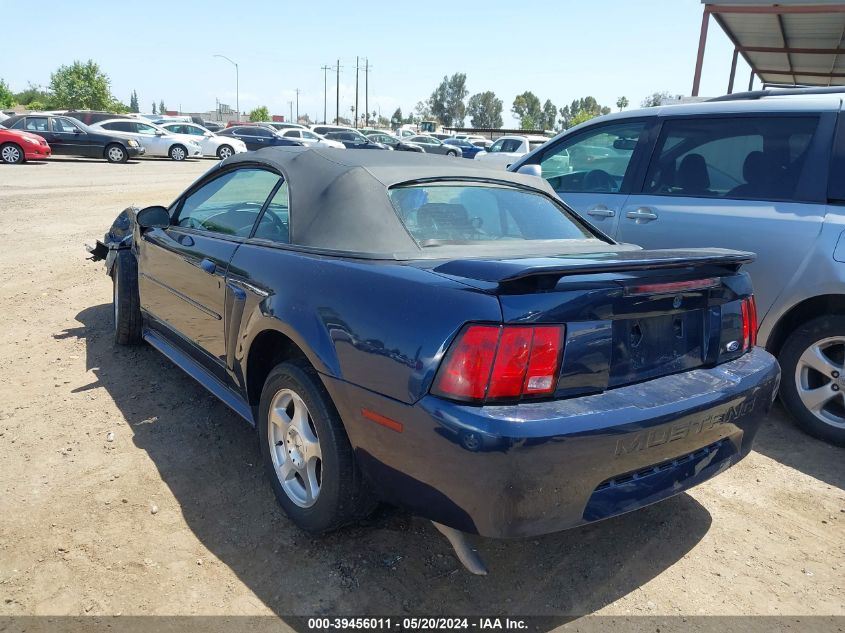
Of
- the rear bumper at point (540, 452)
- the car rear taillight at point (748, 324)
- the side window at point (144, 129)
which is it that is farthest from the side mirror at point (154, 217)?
the side window at point (144, 129)

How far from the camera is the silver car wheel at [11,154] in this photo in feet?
66.1

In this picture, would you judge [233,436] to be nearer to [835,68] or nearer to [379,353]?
[379,353]

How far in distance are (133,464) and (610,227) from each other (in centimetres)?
338

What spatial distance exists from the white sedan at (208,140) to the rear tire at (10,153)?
7.44 m

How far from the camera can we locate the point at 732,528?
9.31 feet

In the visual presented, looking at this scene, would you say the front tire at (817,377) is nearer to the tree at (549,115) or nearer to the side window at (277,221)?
the side window at (277,221)

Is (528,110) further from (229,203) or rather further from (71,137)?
(229,203)

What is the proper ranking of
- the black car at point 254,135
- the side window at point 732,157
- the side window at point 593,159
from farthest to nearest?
the black car at point 254,135, the side window at point 593,159, the side window at point 732,157

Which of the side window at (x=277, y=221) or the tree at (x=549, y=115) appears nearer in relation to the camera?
the side window at (x=277, y=221)

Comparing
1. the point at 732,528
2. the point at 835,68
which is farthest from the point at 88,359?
the point at 835,68

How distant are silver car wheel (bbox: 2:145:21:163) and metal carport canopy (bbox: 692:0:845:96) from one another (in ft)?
65.1

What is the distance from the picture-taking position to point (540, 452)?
6.33ft

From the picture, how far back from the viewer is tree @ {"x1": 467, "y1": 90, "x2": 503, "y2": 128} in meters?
132

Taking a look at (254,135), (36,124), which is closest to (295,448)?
(36,124)
